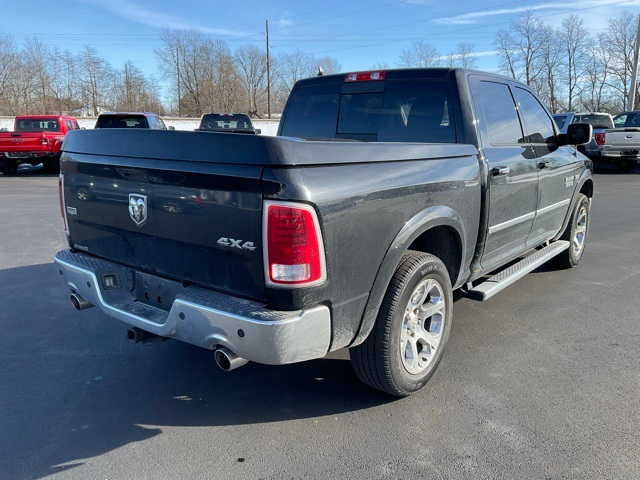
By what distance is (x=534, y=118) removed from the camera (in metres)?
4.67

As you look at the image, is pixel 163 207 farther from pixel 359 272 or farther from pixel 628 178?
pixel 628 178

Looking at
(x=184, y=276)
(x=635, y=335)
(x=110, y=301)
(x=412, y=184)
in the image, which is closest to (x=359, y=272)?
(x=412, y=184)

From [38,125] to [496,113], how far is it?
57.3 feet

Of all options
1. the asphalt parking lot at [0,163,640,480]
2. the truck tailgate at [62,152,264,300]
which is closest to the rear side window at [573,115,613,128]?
the asphalt parking lot at [0,163,640,480]

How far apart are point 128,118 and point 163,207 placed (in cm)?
1318

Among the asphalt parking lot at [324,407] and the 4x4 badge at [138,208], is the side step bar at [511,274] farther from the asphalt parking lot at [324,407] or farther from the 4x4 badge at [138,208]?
the 4x4 badge at [138,208]

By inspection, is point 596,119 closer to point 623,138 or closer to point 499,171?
point 623,138

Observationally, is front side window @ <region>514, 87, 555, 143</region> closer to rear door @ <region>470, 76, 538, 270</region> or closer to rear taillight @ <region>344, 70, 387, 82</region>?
rear door @ <region>470, 76, 538, 270</region>

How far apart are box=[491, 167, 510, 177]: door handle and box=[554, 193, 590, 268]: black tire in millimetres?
2209

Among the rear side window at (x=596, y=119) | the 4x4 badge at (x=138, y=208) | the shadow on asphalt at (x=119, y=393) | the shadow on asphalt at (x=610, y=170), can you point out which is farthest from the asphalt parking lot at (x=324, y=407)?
the rear side window at (x=596, y=119)

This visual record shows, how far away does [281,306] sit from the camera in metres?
2.31

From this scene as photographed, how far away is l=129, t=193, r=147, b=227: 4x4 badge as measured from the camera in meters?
2.77

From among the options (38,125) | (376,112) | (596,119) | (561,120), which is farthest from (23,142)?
(596,119)

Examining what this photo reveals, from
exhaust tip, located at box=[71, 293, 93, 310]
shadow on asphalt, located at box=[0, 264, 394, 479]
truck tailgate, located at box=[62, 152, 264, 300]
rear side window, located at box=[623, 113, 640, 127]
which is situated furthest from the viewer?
rear side window, located at box=[623, 113, 640, 127]
